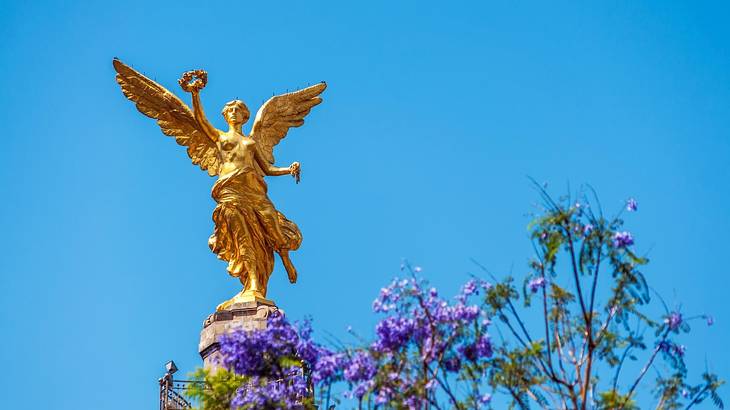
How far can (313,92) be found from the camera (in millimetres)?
34125

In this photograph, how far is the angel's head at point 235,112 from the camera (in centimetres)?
3241

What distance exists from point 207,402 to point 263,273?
5.83m

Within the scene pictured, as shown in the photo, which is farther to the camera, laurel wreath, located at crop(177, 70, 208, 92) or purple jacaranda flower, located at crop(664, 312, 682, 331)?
laurel wreath, located at crop(177, 70, 208, 92)

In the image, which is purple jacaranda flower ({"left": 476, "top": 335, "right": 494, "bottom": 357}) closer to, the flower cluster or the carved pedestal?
the flower cluster

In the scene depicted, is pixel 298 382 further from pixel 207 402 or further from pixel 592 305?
pixel 592 305

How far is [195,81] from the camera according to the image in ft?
104

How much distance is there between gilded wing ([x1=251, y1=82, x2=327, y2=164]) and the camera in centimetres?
3275

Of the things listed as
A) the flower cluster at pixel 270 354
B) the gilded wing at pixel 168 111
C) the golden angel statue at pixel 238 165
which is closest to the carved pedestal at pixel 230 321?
the golden angel statue at pixel 238 165

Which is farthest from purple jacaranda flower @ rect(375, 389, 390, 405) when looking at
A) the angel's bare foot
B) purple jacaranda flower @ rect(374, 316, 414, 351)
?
the angel's bare foot

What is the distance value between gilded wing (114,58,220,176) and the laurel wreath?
842 mm

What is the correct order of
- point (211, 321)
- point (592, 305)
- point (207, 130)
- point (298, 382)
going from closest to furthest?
point (592, 305), point (298, 382), point (211, 321), point (207, 130)

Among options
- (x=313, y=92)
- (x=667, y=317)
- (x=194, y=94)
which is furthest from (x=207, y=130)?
(x=667, y=317)

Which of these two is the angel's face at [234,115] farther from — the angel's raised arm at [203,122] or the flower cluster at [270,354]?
the flower cluster at [270,354]

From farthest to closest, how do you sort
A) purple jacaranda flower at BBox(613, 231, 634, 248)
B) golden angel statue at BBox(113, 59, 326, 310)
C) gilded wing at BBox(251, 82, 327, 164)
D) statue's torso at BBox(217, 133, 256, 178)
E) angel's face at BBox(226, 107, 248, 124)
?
gilded wing at BBox(251, 82, 327, 164) < angel's face at BBox(226, 107, 248, 124) < statue's torso at BBox(217, 133, 256, 178) < golden angel statue at BBox(113, 59, 326, 310) < purple jacaranda flower at BBox(613, 231, 634, 248)
